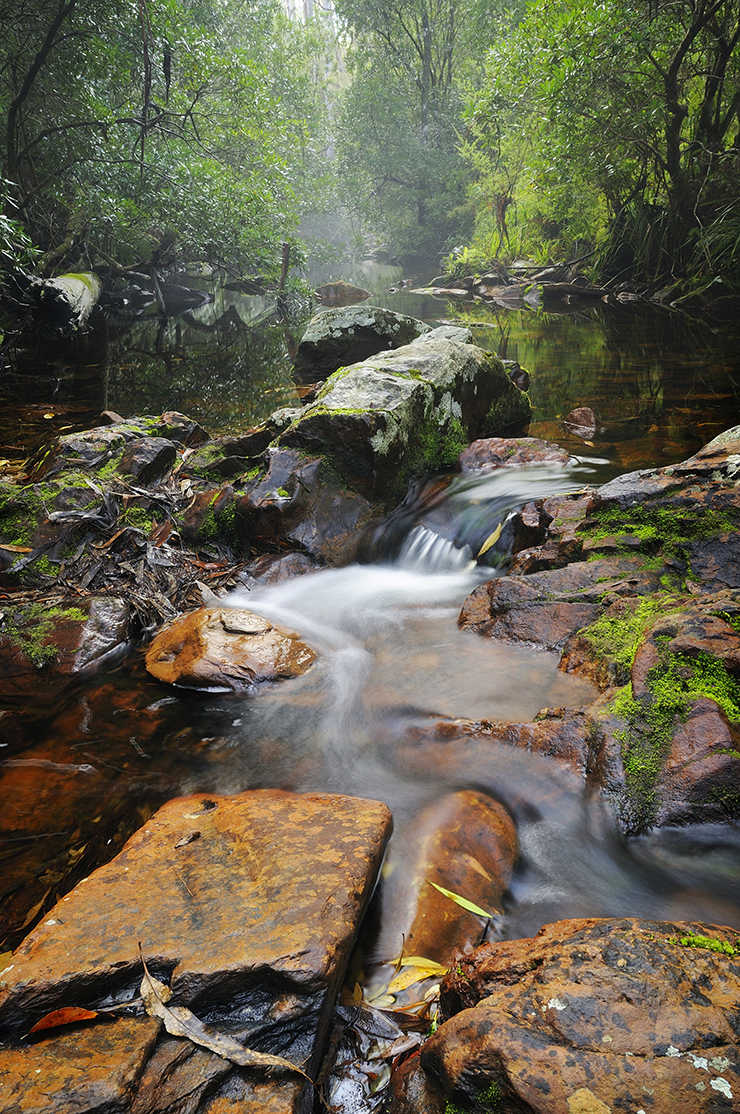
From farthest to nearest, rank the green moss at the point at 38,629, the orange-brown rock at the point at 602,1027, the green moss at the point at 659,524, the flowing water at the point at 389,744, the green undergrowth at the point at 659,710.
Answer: the green moss at the point at 38,629 → the green moss at the point at 659,524 → the green undergrowth at the point at 659,710 → the flowing water at the point at 389,744 → the orange-brown rock at the point at 602,1027

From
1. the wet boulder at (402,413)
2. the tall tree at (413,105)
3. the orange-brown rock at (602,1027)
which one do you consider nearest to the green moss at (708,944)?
the orange-brown rock at (602,1027)

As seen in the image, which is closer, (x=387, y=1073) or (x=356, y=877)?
(x=387, y=1073)

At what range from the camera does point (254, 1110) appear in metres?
1.18

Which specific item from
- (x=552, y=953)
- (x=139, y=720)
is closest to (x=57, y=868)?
(x=139, y=720)

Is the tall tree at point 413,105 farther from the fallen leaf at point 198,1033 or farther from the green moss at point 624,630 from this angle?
the fallen leaf at point 198,1033

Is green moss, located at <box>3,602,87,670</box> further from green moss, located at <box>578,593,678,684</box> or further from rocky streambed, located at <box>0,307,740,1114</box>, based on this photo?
green moss, located at <box>578,593,678,684</box>

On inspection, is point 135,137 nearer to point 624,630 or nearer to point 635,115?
point 635,115

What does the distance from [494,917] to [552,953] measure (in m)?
0.53

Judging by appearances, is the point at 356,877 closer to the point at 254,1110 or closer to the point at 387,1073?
the point at 387,1073

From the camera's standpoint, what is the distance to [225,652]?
3420 millimetres

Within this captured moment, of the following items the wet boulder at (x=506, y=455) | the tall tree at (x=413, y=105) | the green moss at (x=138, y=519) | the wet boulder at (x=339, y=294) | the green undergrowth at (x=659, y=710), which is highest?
the tall tree at (x=413, y=105)

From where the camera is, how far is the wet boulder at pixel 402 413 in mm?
4938

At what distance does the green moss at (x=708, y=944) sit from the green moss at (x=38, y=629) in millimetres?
3364

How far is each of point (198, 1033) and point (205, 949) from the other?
19 centimetres
